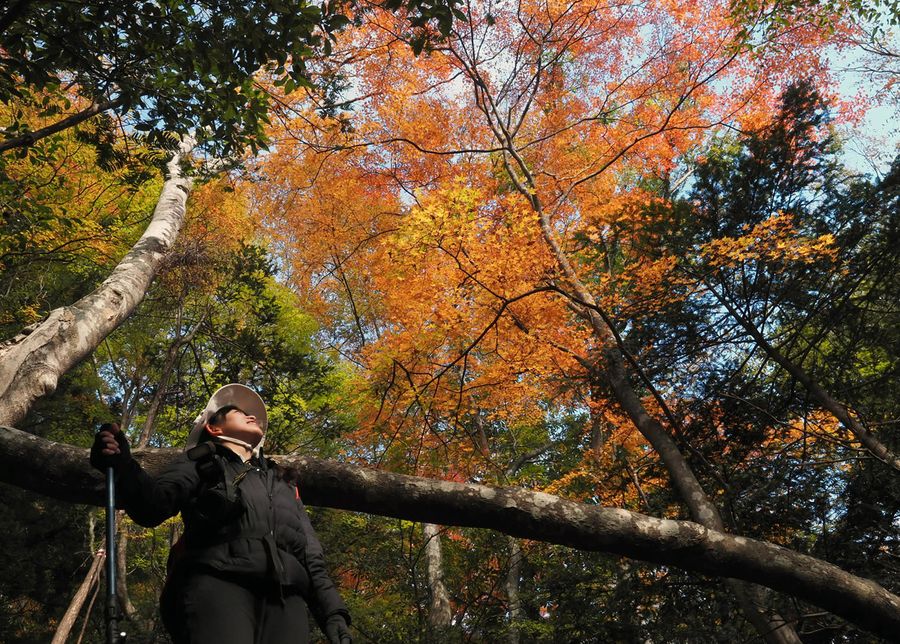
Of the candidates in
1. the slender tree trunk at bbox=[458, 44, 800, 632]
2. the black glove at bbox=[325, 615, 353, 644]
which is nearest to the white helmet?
the black glove at bbox=[325, 615, 353, 644]

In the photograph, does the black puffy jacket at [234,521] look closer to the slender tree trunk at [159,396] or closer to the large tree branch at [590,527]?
the large tree branch at [590,527]

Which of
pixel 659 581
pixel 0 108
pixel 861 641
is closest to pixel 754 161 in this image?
pixel 659 581

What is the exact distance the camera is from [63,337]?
405 centimetres

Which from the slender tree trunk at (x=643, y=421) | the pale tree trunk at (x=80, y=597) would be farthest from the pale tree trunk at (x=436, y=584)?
the pale tree trunk at (x=80, y=597)

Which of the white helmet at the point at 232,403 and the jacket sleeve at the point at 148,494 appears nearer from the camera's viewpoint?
the jacket sleeve at the point at 148,494

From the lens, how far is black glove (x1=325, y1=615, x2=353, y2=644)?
7.11 feet

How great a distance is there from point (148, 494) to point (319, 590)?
740 mm

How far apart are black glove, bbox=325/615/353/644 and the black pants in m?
0.09

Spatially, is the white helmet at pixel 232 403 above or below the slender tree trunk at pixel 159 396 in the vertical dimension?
below

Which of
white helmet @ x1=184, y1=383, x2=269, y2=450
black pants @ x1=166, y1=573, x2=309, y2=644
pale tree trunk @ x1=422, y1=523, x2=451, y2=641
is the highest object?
pale tree trunk @ x1=422, y1=523, x2=451, y2=641

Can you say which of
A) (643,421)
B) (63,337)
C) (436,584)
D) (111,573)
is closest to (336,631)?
(111,573)

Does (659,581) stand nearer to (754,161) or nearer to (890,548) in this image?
(890,548)

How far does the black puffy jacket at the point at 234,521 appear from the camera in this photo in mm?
2008

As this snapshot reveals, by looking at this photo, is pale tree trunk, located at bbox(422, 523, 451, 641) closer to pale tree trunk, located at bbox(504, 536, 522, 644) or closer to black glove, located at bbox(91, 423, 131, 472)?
pale tree trunk, located at bbox(504, 536, 522, 644)
